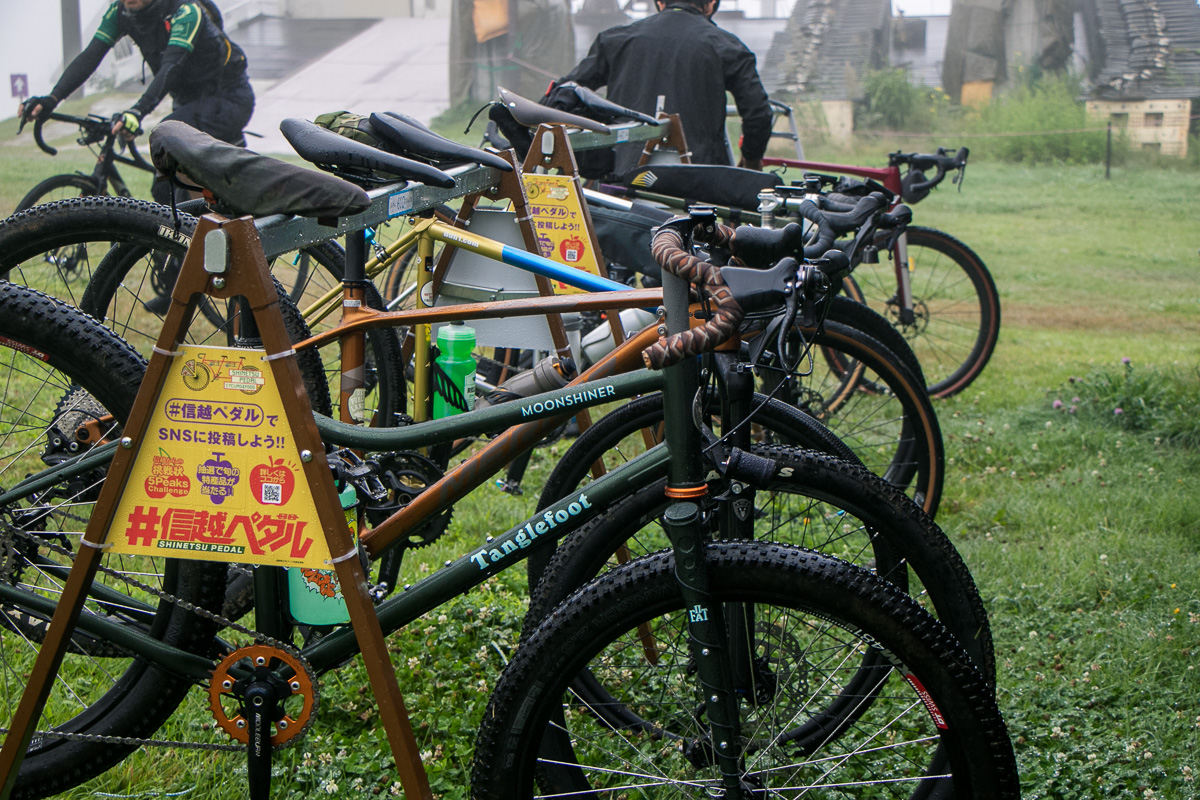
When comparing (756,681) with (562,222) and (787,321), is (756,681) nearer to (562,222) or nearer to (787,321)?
(787,321)

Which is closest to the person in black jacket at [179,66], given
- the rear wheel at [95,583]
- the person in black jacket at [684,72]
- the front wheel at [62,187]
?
the front wheel at [62,187]

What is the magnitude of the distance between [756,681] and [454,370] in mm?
1237

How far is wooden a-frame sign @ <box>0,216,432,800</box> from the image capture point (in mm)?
1685

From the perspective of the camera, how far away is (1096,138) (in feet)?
42.0

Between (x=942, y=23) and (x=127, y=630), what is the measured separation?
48.9 feet

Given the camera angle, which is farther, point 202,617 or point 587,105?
point 587,105

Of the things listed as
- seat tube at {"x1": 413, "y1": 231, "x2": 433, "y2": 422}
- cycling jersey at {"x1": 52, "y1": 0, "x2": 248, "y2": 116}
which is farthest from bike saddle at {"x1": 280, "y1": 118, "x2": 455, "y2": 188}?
cycling jersey at {"x1": 52, "y1": 0, "x2": 248, "y2": 116}

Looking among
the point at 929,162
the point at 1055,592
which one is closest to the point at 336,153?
the point at 1055,592

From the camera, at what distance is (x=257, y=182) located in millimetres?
1721

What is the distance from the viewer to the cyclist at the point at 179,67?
596cm

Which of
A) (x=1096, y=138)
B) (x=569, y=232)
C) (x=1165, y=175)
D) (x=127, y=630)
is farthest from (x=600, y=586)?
(x=1096, y=138)

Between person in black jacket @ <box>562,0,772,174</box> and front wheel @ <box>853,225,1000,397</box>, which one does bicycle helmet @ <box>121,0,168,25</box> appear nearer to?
person in black jacket @ <box>562,0,772,174</box>

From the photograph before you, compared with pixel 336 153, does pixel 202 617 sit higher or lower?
lower

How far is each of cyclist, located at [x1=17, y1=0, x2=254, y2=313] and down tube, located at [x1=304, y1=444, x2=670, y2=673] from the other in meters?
4.72
